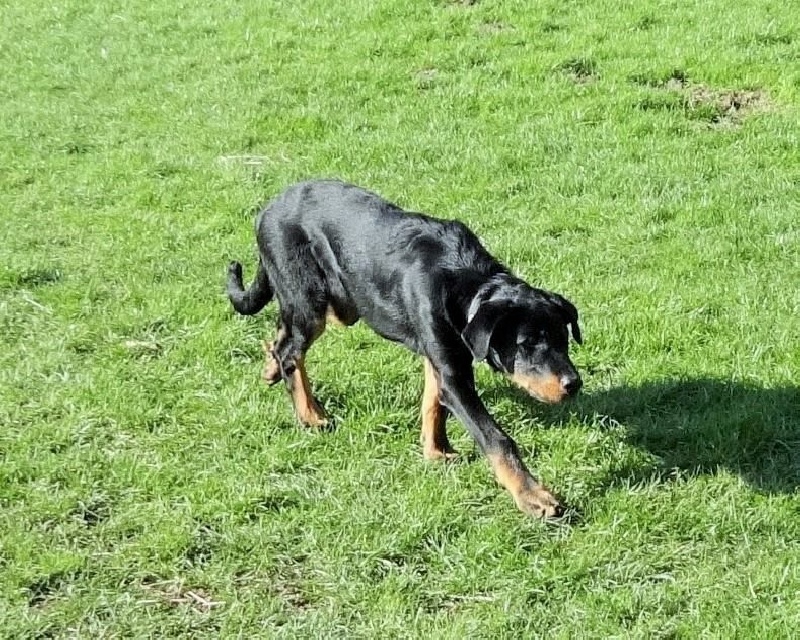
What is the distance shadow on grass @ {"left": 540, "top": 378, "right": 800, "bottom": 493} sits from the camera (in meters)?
5.08

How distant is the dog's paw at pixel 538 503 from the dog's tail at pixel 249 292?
6.66 feet

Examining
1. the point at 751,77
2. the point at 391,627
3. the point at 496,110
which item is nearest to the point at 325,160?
the point at 496,110

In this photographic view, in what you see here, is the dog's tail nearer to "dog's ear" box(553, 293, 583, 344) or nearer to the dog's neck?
the dog's neck

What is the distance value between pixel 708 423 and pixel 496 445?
1179mm

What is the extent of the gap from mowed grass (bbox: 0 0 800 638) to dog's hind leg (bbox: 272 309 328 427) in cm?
11

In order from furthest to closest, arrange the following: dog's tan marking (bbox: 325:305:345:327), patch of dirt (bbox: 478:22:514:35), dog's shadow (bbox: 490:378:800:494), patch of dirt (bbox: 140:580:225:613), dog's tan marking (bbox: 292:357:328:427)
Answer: patch of dirt (bbox: 478:22:514:35) < dog's tan marking (bbox: 325:305:345:327) < dog's tan marking (bbox: 292:357:328:427) < dog's shadow (bbox: 490:378:800:494) < patch of dirt (bbox: 140:580:225:613)

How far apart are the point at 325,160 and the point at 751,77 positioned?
3.74 meters

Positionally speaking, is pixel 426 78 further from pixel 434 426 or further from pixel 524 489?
pixel 524 489

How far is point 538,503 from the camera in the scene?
473 centimetres

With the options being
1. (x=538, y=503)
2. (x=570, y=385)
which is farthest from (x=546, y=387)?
(x=538, y=503)

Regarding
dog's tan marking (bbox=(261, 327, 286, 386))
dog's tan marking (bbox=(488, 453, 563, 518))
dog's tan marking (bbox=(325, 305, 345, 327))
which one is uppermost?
dog's tan marking (bbox=(325, 305, 345, 327))

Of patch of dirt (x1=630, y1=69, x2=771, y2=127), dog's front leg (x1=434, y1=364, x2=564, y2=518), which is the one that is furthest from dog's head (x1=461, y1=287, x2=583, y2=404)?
patch of dirt (x1=630, y1=69, x2=771, y2=127)

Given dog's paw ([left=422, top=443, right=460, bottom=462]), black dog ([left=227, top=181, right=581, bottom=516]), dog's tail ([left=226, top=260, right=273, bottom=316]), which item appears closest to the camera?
black dog ([left=227, top=181, right=581, bottom=516])

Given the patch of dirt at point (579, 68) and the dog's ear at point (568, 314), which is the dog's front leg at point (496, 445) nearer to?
the dog's ear at point (568, 314)
